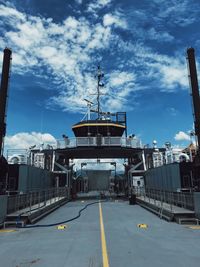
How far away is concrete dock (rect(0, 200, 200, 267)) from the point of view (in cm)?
556

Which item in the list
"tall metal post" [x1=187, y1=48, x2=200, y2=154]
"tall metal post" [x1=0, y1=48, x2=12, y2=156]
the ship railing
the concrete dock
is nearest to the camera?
the concrete dock

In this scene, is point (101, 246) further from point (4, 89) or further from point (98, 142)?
point (98, 142)

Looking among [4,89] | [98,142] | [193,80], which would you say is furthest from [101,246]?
[98,142]

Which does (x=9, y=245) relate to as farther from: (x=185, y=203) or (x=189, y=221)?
(x=185, y=203)

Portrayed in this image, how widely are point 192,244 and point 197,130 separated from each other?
8219mm

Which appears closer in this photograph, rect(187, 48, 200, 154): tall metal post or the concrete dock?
the concrete dock

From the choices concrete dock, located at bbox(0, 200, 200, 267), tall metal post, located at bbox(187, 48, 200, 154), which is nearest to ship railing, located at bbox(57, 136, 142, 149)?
tall metal post, located at bbox(187, 48, 200, 154)

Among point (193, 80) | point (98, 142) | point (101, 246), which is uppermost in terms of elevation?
Result: point (193, 80)

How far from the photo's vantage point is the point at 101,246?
22.5 feet

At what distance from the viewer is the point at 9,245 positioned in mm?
7234

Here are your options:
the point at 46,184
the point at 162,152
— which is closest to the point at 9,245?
the point at 46,184

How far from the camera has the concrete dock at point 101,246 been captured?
5559 millimetres

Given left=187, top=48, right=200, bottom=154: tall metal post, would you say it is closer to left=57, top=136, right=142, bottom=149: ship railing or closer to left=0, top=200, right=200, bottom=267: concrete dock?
left=0, top=200, right=200, bottom=267: concrete dock

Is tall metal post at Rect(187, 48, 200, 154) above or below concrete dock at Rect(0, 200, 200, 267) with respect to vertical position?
above
